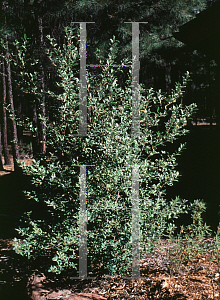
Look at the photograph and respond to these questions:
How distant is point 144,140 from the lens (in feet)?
10.0

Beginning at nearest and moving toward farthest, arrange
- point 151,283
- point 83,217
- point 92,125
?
point 83,217
point 92,125
point 151,283

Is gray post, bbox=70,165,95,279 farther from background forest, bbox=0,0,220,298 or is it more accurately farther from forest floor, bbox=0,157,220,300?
forest floor, bbox=0,157,220,300

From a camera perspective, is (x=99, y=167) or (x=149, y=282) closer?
(x=99, y=167)

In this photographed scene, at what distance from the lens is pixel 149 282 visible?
3.19m

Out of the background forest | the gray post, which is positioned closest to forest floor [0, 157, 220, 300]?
the background forest

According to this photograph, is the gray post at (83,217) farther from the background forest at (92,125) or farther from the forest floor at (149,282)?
the forest floor at (149,282)

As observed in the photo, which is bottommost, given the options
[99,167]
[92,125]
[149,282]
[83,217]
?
[149,282]

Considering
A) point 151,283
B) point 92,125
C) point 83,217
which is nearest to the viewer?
point 83,217

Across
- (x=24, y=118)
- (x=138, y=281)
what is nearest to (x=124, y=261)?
(x=138, y=281)

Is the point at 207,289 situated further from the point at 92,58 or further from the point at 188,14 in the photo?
the point at 188,14

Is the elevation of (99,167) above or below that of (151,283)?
above

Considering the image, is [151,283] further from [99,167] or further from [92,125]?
[92,125]

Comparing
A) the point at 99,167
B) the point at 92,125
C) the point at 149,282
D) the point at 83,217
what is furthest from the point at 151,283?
the point at 92,125

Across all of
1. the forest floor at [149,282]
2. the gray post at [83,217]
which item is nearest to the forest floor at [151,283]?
the forest floor at [149,282]
